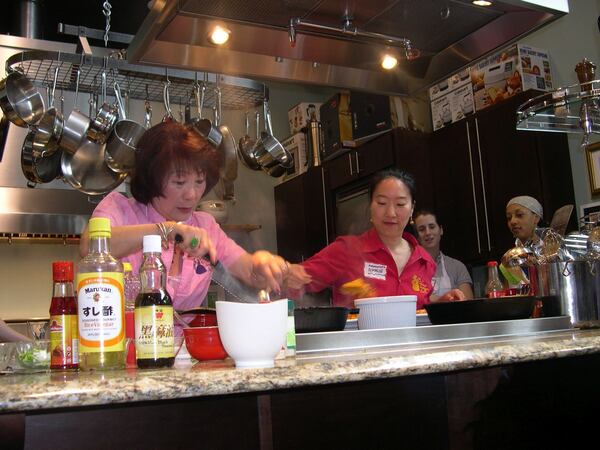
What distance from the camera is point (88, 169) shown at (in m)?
3.22

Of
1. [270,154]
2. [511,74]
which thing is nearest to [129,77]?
[270,154]

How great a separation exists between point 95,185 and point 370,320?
2005 millimetres

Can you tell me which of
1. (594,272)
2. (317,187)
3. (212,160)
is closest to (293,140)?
(317,187)

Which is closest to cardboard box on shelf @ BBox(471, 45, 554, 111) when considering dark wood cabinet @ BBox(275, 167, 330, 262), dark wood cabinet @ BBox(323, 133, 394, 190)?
dark wood cabinet @ BBox(323, 133, 394, 190)

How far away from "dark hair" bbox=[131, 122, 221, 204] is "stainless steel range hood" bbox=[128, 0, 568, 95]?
0.25m

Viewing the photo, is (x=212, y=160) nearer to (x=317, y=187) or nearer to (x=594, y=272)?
(x=594, y=272)

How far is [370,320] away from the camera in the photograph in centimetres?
168

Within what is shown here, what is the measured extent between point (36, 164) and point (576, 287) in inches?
96.6

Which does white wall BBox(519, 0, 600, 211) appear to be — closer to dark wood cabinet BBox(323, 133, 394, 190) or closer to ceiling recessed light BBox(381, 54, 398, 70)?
dark wood cabinet BBox(323, 133, 394, 190)

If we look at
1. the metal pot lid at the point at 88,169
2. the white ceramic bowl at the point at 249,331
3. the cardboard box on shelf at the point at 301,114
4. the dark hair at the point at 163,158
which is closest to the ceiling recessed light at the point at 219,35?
the dark hair at the point at 163,158

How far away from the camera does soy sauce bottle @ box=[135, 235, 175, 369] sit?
103cm

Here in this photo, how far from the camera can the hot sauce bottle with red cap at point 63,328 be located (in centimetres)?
108

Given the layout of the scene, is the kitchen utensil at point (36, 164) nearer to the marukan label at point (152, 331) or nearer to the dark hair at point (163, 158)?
the dark hair at point (163, 158)

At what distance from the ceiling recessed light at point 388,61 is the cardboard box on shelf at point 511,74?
1909 millimetres
